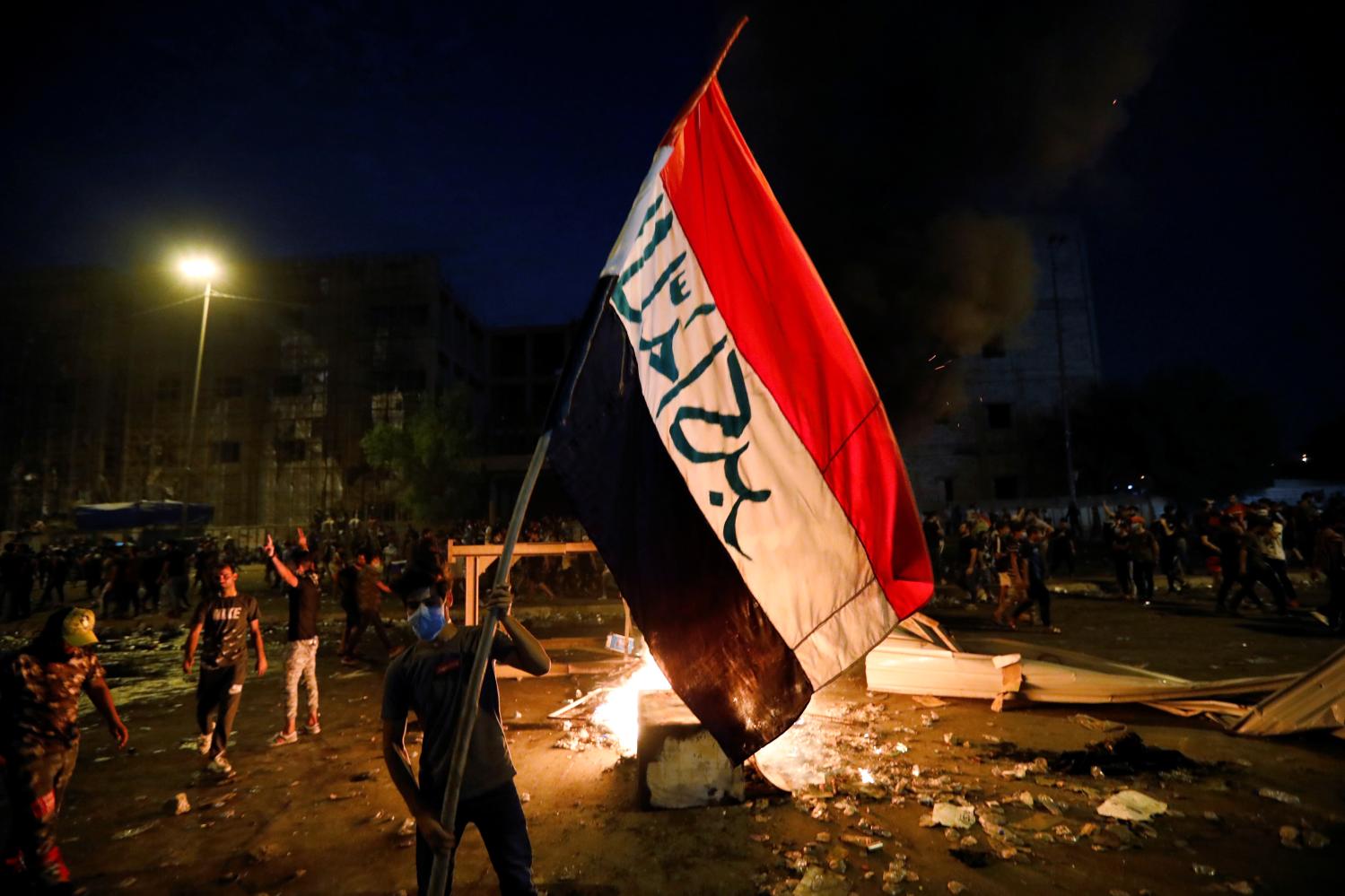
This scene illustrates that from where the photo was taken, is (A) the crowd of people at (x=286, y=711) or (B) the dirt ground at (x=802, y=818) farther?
(B) the dirt ground at (x=802, y=818)

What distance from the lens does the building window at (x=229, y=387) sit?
39.7 meters

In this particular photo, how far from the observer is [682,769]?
456cm

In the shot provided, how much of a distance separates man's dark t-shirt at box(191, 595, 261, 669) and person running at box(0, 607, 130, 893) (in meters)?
1.54

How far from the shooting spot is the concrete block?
454cm

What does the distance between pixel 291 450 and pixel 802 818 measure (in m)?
41.6

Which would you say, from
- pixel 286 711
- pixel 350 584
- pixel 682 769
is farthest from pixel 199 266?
pixel 682 769

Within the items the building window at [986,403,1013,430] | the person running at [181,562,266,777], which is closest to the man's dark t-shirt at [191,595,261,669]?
the person running at [181,562,266,777]

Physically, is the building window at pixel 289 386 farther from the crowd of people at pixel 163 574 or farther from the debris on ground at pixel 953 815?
the debris on ground at pixel 953 815

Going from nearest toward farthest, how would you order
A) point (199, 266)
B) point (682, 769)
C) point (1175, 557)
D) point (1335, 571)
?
point (682, 769)
point (1335, 571)
point (1175, 557)
point (199, 266)

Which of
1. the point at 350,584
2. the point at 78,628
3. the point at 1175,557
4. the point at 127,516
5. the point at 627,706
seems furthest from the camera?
the point at 127,516

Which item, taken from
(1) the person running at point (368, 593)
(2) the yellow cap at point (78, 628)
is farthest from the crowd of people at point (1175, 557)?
(1) the person running at point (368, 593)

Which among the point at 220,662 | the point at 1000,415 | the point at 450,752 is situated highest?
the point at 1000,415

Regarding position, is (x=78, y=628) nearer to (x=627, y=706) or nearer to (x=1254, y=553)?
(x=627, y=706)

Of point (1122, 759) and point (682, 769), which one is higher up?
point (682, 769)
